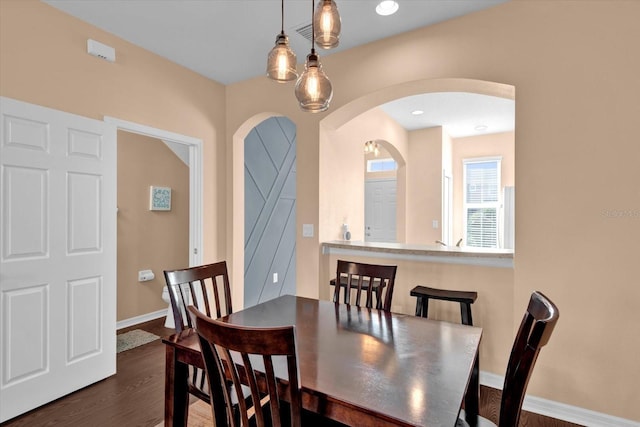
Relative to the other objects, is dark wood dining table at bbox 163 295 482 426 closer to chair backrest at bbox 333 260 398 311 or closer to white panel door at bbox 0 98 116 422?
chair backrest at bbox 333 260 398 311

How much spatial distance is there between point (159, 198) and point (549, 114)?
398 cm

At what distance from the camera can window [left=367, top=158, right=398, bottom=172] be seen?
6296 millimetres

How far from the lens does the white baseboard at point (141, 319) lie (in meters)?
3.65

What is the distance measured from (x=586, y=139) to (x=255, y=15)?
2.38m

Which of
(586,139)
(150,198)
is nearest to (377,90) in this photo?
(586,139)

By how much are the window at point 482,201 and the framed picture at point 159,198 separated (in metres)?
5.01

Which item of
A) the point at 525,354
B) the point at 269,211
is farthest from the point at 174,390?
the point at 269,211

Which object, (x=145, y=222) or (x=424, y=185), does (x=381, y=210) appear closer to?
(x=424, y=185)

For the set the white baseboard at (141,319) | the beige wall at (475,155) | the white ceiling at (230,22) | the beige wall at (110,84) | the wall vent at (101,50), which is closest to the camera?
the beige wall at (110,84)

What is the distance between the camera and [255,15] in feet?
7.92

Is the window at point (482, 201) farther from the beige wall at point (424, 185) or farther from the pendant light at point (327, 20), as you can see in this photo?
the pendant light at point (327, 20)

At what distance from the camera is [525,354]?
1.02 m

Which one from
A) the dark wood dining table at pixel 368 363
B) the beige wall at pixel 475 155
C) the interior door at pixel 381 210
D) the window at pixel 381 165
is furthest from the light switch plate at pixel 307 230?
the beige wall at pixel 475 155

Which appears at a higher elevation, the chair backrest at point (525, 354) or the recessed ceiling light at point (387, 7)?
Answer: the recessed ceiling light at point (387, 7)
